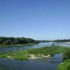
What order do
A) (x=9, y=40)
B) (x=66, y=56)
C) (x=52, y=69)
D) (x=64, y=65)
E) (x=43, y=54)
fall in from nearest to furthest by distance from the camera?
(x=64, y=65), (x=52, y=69), (x=66, y=56), (x=43, y=54), (x=9, y=40)

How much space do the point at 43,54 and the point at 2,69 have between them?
1132 inches

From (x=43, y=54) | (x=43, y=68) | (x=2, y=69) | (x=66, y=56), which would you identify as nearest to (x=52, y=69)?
(x=43, y=68)

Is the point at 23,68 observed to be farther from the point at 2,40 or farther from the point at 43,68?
the point at 2,40

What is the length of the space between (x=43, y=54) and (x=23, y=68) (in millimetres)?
25383

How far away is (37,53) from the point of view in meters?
75.0

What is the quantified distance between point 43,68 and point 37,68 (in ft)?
4.69

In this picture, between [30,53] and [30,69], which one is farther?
[30,53]

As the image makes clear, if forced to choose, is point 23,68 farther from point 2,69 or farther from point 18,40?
point 18,40

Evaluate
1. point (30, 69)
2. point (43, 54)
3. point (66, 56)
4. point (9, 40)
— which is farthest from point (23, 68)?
point (9, 40)

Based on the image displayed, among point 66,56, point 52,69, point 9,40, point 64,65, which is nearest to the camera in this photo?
point 64,65

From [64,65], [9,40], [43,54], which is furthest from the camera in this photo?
[9,40]

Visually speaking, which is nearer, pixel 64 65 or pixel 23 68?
pixel 64 65

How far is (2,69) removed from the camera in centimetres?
4719

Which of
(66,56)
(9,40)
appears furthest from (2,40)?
(66,56)
